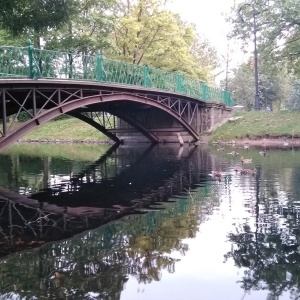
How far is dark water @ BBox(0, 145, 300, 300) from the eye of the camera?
5684 millimetres

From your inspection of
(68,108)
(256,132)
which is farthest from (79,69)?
(256,132)

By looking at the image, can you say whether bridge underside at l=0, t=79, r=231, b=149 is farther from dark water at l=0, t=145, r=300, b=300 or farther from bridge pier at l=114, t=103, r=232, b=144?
dark water at l=0, t=145, r=300, b=300

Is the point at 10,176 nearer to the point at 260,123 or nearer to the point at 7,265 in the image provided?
the point at 7,265

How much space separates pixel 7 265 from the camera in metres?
6.37

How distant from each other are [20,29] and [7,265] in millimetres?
9054

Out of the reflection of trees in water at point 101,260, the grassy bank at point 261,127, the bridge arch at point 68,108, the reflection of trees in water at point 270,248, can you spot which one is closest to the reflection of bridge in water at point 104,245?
the reflection of trees in water at point 101,260

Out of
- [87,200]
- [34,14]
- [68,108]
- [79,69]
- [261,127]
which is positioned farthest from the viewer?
[261,127]

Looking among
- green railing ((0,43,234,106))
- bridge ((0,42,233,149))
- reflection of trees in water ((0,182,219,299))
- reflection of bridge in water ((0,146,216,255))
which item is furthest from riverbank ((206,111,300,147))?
reflection of trees in water ((0,182,219,299))

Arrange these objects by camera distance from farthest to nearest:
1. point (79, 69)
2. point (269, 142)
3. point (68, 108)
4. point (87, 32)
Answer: point (269, 142) → point (87, 32) → point (79, 69) → point (68, 108)

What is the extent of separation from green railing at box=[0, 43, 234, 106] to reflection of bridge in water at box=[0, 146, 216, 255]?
4.33 metres

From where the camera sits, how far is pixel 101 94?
20172mm

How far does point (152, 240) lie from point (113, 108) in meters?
22.9

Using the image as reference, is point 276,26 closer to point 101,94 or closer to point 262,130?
point 262,130

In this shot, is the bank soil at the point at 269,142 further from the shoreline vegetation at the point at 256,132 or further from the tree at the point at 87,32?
the tree at the point at 87,32
